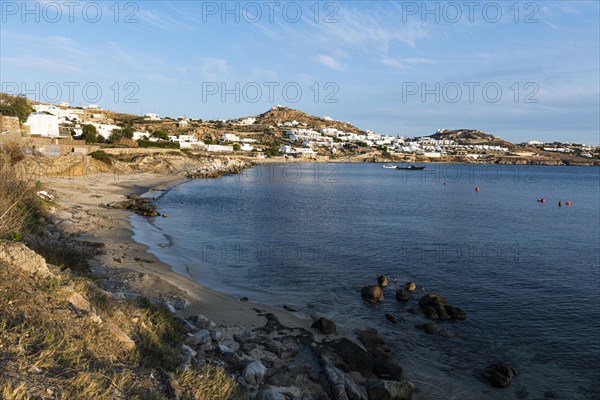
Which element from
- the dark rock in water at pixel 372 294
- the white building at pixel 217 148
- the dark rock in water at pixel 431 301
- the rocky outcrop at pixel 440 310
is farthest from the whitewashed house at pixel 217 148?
the rocky outcrop at pixel 440 310

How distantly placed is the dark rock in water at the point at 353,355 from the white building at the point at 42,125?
64.5 meters

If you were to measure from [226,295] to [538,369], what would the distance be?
34.4ft

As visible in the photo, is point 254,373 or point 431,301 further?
point 431,301

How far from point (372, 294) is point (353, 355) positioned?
18.4 ft

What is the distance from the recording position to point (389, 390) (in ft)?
31.5

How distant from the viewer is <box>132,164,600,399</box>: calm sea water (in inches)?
485

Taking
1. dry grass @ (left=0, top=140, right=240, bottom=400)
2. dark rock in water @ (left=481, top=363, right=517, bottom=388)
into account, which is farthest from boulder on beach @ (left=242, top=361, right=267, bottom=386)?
dark rock in water @ (left=481, top=363, right=517, bottom=388)

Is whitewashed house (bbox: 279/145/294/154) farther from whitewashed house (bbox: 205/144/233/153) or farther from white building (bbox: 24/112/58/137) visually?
white building (bbox: 24/112/58/137)

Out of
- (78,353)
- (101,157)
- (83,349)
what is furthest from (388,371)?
(101,157)

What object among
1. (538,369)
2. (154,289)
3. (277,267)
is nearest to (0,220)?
(154,289)

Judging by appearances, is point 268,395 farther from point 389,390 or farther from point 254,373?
point 389,390

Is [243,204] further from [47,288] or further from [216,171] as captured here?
[216,171]

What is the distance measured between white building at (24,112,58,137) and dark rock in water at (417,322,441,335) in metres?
64.5

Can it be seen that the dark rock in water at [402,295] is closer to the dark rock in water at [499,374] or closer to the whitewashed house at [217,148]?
the dark rock in water at [499,374]
